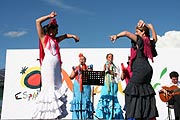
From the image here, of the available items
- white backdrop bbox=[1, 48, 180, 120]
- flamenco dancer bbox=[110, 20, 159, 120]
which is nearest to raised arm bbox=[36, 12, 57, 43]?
flamenco dancer bbox=[110, 20, 159, 120]

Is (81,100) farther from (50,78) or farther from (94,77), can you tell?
(50,78)

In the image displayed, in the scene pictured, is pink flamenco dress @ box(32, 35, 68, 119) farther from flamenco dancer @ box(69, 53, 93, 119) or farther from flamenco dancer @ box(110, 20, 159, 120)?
flamenco dancer @ box(69, 53, 93, 119)

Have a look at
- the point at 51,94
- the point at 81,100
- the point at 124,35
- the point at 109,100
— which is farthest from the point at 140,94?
the point at 109,100

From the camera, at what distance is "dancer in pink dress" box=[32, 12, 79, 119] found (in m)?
3.42

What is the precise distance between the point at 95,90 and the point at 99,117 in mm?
1600

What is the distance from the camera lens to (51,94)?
3.47 metres

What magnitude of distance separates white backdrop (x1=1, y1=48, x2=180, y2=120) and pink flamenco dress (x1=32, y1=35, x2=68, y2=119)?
484cm

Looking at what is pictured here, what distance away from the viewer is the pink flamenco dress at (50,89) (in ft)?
11.2

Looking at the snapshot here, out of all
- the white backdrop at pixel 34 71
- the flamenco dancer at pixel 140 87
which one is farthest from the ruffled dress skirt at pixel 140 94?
the white backdrop at pixel 34 71

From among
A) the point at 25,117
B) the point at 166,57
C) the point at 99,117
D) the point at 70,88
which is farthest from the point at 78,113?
the point at 166,57

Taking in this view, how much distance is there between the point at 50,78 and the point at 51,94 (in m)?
0.18

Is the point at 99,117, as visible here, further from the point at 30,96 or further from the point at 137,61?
the point at 137,61

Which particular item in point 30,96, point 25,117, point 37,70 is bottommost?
point 25,117

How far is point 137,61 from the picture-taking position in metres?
3.44
